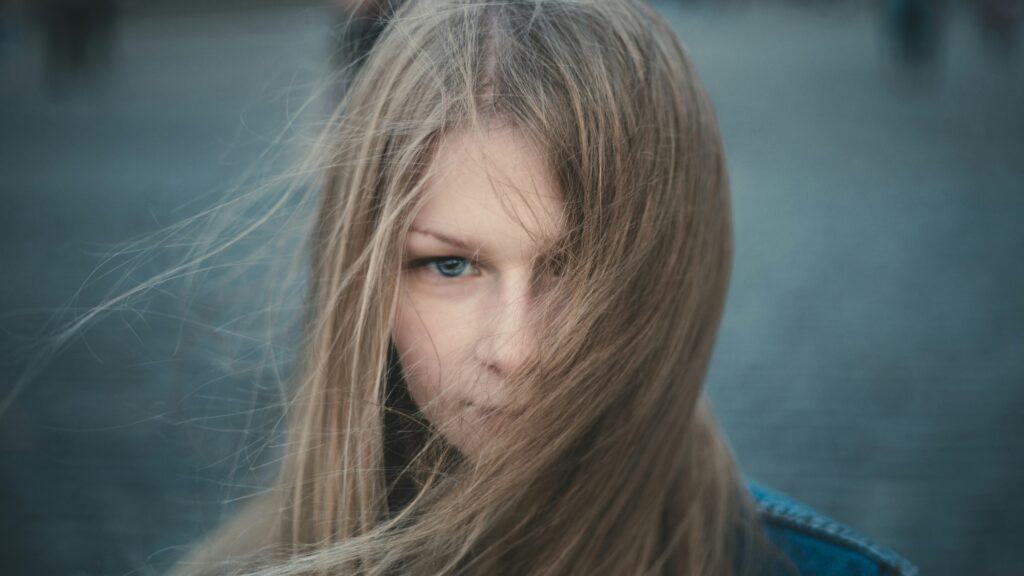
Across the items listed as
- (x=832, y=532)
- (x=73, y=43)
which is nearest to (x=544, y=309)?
(x=832, y=532)

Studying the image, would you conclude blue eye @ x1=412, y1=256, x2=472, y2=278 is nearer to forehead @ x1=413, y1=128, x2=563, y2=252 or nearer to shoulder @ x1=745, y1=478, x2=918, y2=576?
forehead @ x1=413, y1=128, x2=563, y2=252

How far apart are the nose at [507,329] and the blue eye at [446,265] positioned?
7 cm

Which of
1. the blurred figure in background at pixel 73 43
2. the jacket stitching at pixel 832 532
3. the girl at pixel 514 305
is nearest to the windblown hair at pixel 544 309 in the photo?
the girl at pixel 514 305

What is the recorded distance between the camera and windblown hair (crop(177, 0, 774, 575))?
4.42ft

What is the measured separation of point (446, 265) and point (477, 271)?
60mm

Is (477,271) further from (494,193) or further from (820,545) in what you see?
(820,545)

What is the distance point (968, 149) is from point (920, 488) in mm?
6675

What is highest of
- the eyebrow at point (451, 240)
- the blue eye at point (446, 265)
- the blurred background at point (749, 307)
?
the eyebrow at point (451, 240)

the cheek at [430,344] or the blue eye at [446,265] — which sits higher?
the blue eye at [446,265]

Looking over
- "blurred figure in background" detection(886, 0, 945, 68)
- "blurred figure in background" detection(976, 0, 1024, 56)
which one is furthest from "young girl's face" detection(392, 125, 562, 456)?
"blurred figure in background" detection(976, 0, 1024, 56)

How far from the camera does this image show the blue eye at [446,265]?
1391 mm

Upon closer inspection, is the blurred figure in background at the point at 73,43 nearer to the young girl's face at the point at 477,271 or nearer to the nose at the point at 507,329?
the young girl's face at the point at 477,271

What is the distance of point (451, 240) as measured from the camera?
1362 millimetres

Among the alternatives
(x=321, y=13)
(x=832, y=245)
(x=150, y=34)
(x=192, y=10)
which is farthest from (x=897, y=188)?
(x=192, y=10)
